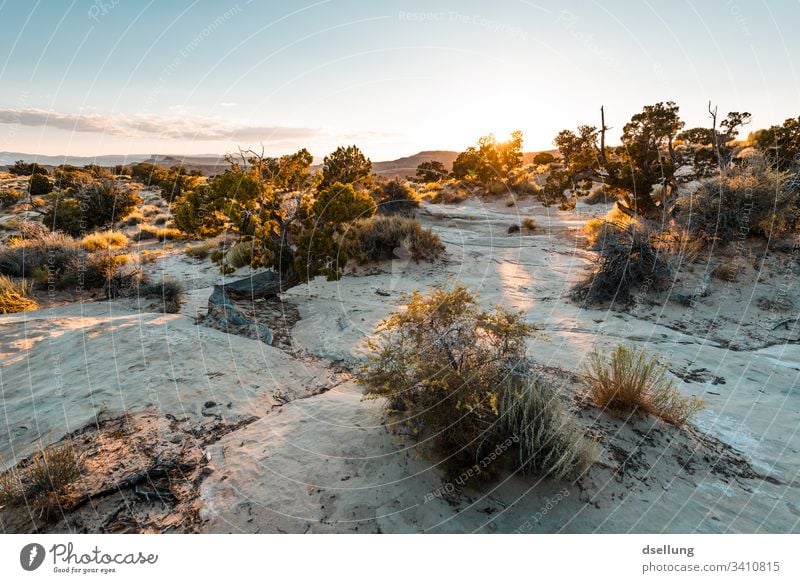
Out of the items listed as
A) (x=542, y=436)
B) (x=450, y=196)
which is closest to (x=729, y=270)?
(x=542, y=436)

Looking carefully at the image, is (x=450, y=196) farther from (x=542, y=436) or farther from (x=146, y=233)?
(x=542, y=436)

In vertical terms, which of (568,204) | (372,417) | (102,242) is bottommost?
(372,417)

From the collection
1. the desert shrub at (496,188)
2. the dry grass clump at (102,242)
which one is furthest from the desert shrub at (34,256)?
the desert shrub at (496,188)

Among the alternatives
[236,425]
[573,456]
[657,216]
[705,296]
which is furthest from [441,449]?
[657,216]

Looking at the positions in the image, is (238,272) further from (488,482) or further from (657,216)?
(657,216)

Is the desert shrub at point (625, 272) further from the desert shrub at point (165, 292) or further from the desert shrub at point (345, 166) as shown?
the desert shrub at point (345, 166)

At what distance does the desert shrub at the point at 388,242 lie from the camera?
13703 millimetres

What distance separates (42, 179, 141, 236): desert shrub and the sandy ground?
543 inches

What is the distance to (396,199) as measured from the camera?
22250 millimetres

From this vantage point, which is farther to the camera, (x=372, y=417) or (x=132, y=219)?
(x=132, y=219)

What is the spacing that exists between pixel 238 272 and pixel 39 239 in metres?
6.45

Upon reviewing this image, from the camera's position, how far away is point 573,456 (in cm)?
354

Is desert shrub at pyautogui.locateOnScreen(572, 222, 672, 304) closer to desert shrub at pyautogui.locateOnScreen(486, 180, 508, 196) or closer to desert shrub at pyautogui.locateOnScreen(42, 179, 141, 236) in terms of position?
desert shrub at pyautogui.locateOnScreen(486, 180, 508, 196)

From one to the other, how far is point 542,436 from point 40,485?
4426mm
